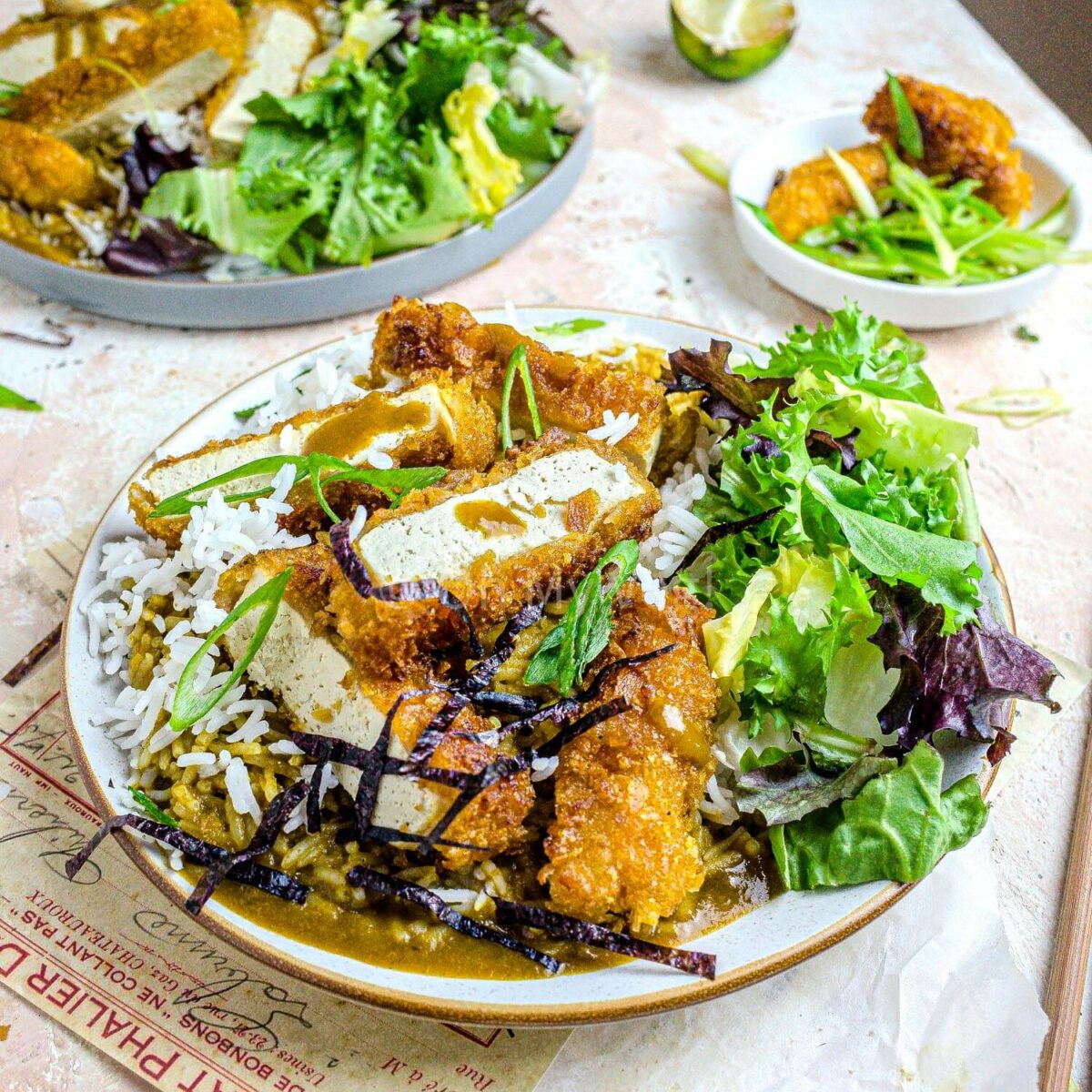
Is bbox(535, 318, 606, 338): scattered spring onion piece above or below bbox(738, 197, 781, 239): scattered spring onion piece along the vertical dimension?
above

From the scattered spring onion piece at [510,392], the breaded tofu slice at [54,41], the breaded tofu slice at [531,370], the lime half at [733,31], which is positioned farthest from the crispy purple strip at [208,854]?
the lime half at [733,31]

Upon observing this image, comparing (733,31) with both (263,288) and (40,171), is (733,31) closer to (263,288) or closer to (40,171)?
(263,288)

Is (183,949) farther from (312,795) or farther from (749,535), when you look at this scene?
(749,535)

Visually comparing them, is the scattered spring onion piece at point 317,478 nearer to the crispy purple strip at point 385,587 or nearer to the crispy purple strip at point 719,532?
the crispy purple strip at point 385,587

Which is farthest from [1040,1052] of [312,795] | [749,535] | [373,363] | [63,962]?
[373,363]

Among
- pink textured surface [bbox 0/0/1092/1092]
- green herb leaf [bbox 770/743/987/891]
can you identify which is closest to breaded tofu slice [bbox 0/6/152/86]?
pink textured surface [bbox 0/0/1092/1092]

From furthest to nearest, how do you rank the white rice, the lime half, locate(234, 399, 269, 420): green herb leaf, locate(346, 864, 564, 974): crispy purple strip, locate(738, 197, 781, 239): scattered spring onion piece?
the lime half, locate(738, 197, 781, 239): scattered spring onion piece, locate(234, 399, 269, 420): green herb leaf, the white rice, locate(346, 864, 564, 974): crispy purple strip

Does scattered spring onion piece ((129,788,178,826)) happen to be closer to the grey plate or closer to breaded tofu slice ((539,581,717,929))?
breaded tofu slice ((539,581,717,929))
